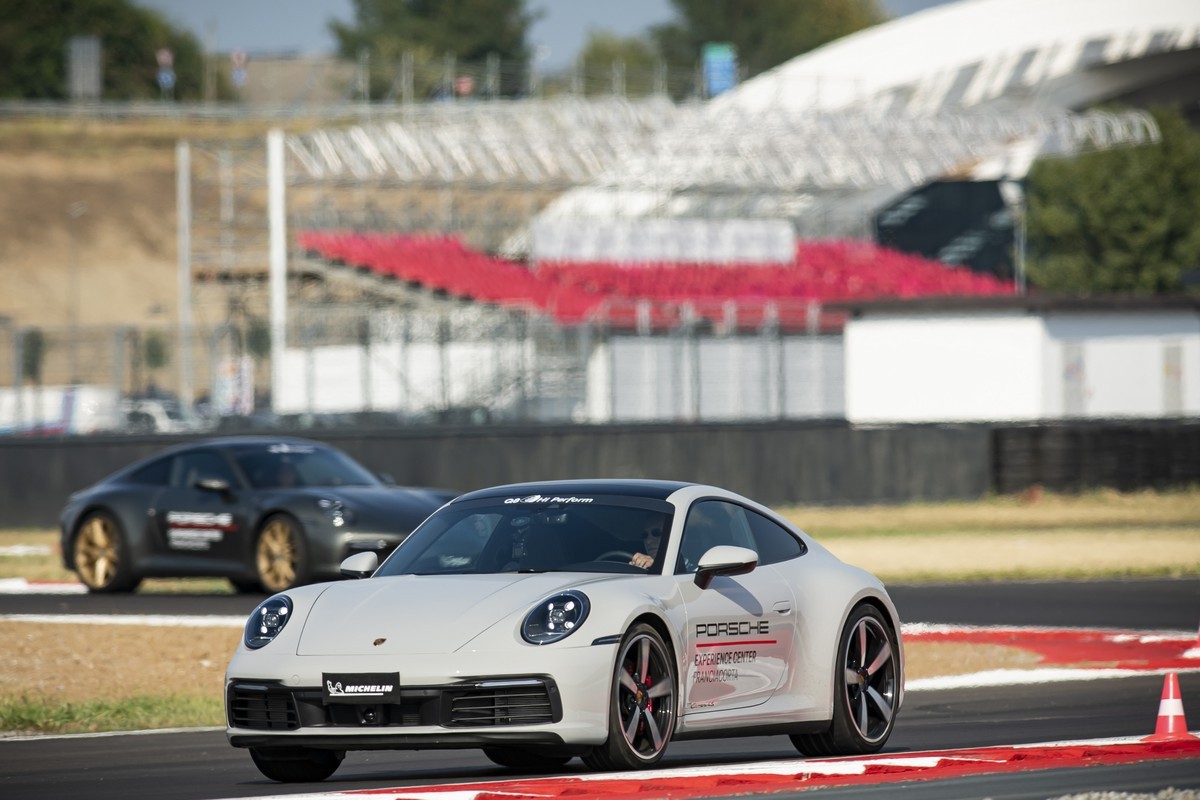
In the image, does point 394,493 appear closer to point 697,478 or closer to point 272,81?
point 697,478

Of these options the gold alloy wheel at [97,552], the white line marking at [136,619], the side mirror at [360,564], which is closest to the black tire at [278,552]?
the white line marking at [136,619]

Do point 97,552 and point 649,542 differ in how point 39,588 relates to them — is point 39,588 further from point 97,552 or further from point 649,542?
point 649,542

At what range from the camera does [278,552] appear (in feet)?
58.3

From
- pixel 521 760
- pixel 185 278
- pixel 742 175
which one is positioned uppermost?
pixel 742 175

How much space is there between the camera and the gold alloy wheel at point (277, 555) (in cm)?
1762

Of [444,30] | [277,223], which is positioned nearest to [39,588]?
[277,223]

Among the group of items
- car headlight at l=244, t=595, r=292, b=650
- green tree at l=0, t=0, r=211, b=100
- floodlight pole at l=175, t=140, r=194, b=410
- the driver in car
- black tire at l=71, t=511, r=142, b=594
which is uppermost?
green tree at l=0, t=0, r=211, b=100

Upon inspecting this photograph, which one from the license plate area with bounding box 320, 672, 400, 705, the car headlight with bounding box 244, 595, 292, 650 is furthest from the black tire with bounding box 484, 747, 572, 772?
the car headlight with bounding box 244, 595, 292, 650

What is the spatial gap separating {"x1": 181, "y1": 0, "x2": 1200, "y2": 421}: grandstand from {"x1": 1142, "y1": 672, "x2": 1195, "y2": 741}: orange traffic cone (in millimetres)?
23475

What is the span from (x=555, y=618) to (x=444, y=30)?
11855 centimetres

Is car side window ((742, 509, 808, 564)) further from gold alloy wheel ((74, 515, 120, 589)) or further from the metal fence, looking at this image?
the metal fence

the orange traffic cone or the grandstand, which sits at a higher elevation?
the grandstand

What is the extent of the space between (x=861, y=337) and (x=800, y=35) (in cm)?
9743

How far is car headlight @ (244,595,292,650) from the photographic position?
8148mm
